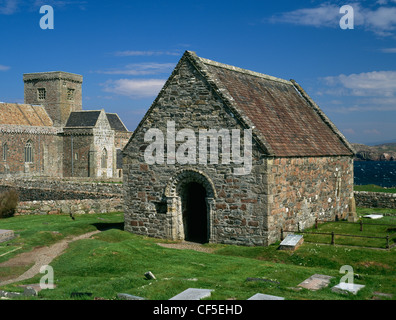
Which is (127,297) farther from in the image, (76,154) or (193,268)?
(76,154)

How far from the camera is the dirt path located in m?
15.0

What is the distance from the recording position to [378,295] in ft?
37.9

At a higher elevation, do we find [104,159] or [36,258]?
[104,159]

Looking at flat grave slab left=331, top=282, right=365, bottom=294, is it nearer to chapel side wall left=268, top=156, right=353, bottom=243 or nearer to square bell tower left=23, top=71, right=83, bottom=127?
chapel side wall left=268, top=156, right=353, bottom=243

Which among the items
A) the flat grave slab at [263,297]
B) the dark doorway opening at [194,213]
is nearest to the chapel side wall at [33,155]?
the dark doorway opening at [194,213]

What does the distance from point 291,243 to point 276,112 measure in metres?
8.19

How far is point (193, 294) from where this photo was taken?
10.6m

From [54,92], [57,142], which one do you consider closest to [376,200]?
[57,142]

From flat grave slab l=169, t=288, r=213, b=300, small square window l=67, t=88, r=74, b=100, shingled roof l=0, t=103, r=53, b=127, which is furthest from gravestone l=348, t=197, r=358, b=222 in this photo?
small square window l=67, t=88, r=74, b=100

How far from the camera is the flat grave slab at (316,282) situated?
487 inches


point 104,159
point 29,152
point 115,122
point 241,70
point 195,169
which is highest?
point 115,122

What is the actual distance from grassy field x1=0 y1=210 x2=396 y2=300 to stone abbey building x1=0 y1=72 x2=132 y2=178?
41.3 metres

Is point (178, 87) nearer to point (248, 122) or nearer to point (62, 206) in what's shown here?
point (248, 122)

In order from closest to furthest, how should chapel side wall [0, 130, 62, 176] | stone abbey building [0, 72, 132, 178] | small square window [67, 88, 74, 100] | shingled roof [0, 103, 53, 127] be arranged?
chapel side wall [0, 130, 62, 176] < stone abbey building [0, 72, 132, 178] < shingled roof [0, 103, 53, 127] < small square window [67, 88, 74, 100]
